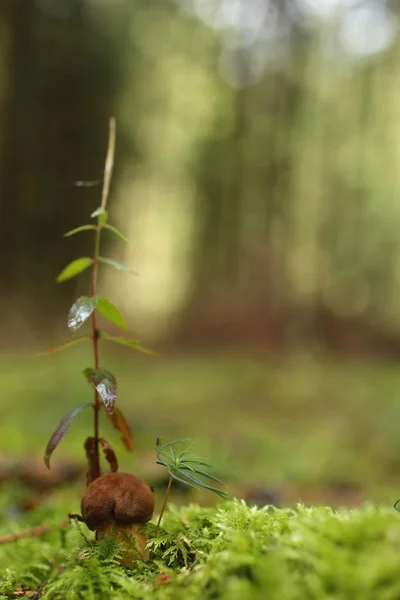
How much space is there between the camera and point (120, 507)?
123 cm

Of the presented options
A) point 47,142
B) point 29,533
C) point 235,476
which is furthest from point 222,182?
point 29,533

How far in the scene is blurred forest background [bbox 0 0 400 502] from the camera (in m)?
12.5

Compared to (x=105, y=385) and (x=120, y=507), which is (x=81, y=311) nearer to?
(x=105, y=385)

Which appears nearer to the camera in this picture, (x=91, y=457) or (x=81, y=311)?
(x=81, y=311)

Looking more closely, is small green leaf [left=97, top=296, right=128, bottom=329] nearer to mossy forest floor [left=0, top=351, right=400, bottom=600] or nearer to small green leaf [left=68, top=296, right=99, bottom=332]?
small green leaf [left=68, top=296, right=99, bottom=332]

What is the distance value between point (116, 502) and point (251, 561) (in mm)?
407

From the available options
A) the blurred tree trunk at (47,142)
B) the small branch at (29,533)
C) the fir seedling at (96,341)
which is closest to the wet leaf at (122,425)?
the fir seedling at (96,341)

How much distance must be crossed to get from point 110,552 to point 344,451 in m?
4.91

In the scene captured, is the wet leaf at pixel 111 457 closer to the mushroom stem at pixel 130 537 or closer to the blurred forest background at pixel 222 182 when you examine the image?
the mushroom stem at pixel 130 537

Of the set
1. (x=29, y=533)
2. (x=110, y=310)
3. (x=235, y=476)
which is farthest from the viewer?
(x=235, y=476)

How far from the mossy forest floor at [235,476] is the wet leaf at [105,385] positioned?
34 centimetres

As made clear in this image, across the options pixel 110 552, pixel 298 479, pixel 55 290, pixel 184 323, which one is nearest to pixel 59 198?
pixel 55 290

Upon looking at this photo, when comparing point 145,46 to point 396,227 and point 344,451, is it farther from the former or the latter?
point 344,451

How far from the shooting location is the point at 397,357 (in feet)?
45.3
